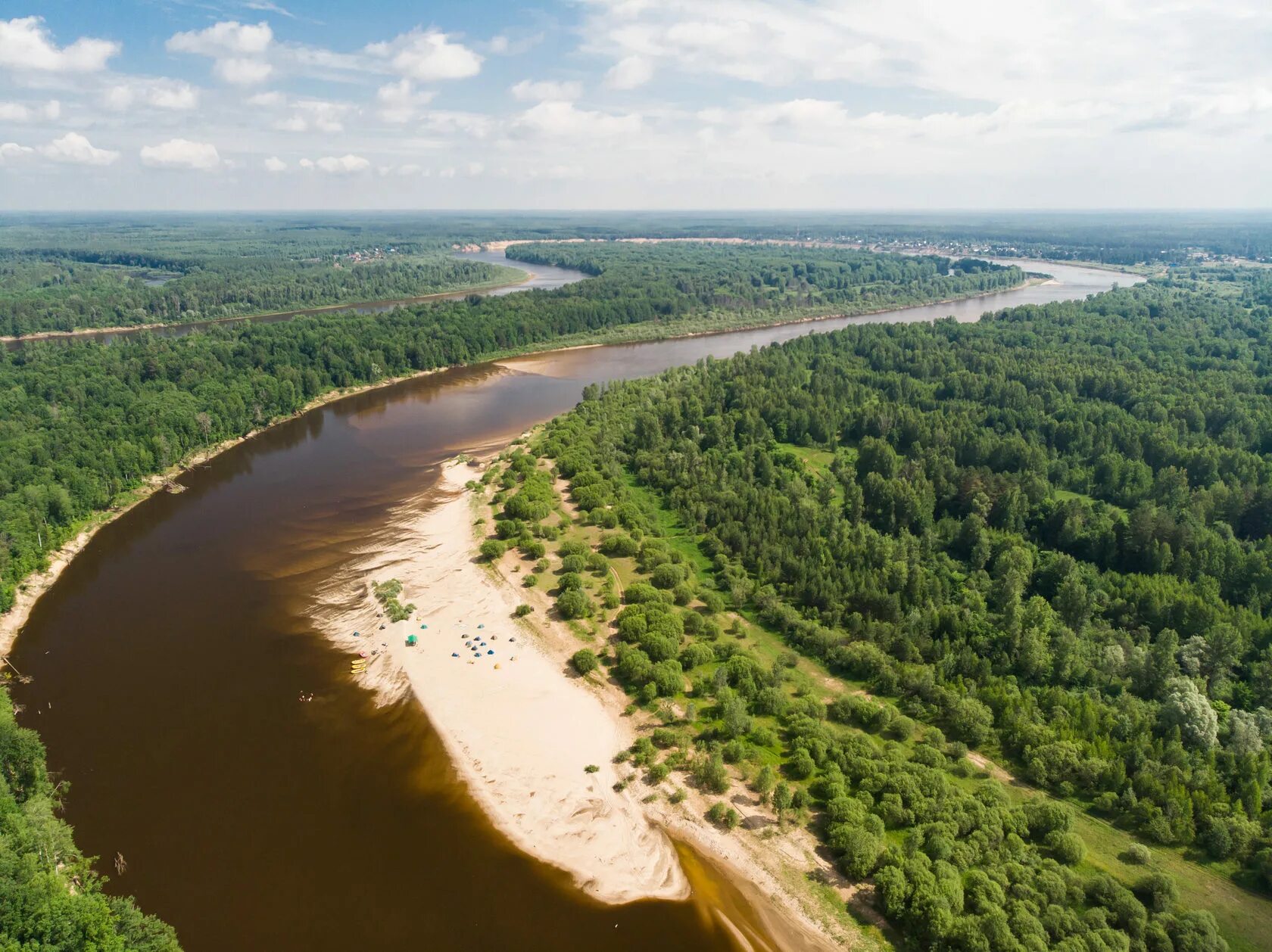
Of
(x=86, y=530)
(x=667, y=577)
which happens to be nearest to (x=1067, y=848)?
(x=667, y=577)

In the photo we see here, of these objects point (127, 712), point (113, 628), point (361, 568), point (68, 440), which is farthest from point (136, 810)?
point (68, 440)

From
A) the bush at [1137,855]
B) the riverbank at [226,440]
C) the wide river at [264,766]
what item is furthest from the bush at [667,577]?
the riverbank at [226,440]

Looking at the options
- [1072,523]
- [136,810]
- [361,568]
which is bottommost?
[136,810]

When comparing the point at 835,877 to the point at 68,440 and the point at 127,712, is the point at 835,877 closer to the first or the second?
the point at 127,712

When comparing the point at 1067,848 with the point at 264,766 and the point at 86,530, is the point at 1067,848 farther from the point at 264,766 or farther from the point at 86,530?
the point at 86,530

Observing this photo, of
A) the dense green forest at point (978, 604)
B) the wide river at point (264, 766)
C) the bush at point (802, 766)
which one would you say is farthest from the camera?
the bush at point (802, 766)

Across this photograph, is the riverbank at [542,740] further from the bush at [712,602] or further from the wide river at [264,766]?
the bush at [712,602]

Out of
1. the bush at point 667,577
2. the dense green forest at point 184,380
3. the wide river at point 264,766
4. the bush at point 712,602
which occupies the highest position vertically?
the dense green forest at point 184,380
